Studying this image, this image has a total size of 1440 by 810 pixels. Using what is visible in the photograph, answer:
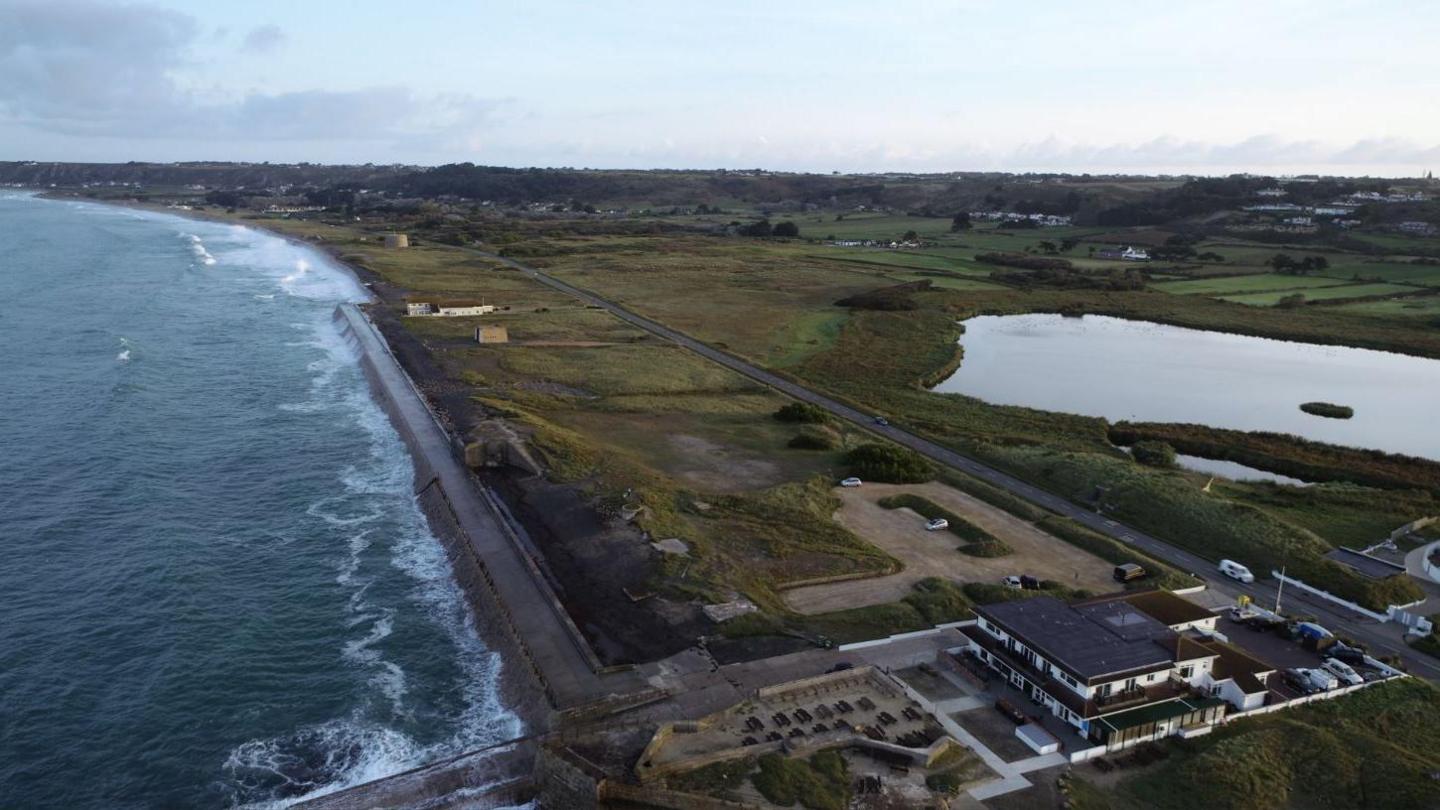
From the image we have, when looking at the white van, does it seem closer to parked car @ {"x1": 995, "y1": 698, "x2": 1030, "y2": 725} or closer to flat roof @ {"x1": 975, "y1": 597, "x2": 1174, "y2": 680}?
flat roof @ {"x1": 975, "y1": 597, "x2": 1174, "y2": 680}

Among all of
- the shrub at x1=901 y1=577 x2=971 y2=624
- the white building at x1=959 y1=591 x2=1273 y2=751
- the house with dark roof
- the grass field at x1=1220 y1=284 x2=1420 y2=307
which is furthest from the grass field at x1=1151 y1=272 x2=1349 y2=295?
the house with dark roof

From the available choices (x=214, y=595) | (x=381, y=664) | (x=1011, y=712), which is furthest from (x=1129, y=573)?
(x=214, y=595)

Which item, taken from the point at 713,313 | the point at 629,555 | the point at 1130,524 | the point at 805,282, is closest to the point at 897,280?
the point at 805,282

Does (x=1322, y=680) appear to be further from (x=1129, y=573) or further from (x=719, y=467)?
(x=719, y=467)

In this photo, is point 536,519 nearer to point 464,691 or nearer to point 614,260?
point 464,691

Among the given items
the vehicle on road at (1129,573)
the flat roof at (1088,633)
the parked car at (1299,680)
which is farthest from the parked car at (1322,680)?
the vehicle on road at (1129,573)

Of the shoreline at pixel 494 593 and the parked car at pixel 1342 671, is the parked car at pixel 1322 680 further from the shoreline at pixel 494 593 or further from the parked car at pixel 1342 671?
the shoreline at pixel 494 593
